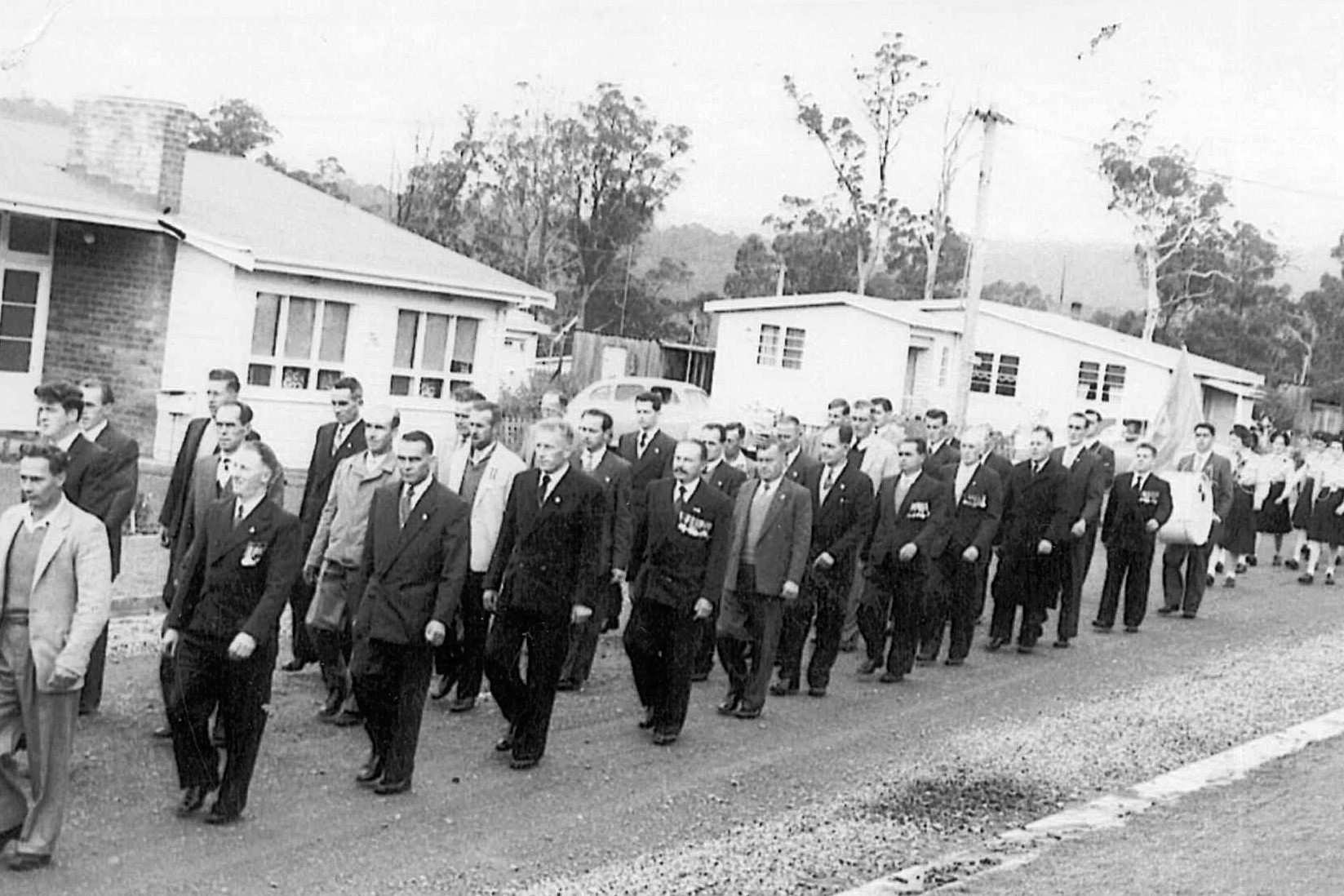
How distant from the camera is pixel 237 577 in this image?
872cm

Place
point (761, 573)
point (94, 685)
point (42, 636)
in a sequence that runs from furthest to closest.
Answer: point (761, 573)
point (94, 685)
point (42, 636)

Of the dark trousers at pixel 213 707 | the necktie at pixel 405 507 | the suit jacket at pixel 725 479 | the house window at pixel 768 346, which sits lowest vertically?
the dark trousers at pixel 213 707

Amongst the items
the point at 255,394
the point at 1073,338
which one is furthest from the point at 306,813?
the point at 1073,338

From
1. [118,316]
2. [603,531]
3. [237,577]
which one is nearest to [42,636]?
[237,577]

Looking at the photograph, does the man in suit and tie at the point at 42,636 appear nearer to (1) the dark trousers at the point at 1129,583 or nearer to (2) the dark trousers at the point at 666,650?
(2) the dark trousers at the point at 666,650

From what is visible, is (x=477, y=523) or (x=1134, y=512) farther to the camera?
(x=1134, y=512)

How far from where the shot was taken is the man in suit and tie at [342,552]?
10750mm

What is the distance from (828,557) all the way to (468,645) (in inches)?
115

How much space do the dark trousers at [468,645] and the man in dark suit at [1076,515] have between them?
629cm

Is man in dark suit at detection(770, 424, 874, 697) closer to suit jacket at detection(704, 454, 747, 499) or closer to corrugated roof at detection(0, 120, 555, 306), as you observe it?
suit jacket at detection(704, 454, 747, 499)

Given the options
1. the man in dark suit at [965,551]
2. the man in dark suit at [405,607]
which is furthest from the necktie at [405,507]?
the man in dark suit at [965,551]

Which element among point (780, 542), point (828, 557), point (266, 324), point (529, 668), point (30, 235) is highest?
point (30, 235)

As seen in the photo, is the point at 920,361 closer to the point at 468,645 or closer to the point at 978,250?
the point at 978,250

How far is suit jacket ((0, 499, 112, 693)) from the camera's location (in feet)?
25.4
